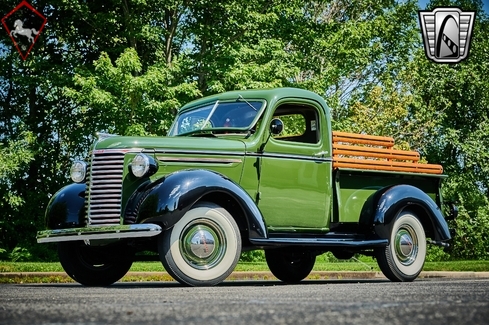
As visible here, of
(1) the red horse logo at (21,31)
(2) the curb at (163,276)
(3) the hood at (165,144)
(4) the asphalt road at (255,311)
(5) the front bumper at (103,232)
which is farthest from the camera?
(1) the red horse logo at (21,31)

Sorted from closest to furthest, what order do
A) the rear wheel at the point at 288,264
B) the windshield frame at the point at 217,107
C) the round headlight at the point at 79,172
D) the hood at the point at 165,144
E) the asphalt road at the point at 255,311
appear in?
the asphalt road at the point at 255,311 < the hood at the point at 165,144 < the round headlight at the point at 79,172 < the windshield frame at the point at 217,107 < the rear wheel at the point at 288,264

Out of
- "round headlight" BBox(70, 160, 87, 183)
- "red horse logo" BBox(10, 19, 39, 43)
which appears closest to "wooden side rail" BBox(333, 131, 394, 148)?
"round headlight" BBox(70, 160, 87, 183)

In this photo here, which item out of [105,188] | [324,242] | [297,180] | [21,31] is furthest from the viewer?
[21,31]

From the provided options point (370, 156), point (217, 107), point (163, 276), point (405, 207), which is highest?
point (217, 107)

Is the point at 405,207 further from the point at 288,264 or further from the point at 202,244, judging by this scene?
the point at 202,244

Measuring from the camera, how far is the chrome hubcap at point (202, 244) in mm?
8328

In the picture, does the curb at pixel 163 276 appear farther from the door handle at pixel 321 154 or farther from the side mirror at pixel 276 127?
the side mirror at pixel 276 127

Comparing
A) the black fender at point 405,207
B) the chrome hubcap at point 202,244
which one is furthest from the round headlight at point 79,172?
the black fender at point 405,207

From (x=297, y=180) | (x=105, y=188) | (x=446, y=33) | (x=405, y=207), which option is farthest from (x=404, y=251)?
(x=446, y=33)

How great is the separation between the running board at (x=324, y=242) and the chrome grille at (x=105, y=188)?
1550mm

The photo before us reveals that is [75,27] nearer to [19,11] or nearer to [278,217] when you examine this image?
[19,11]

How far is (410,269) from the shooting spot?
416 inches

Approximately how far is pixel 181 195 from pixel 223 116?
7.04 ft

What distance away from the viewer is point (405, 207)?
10711 mm
